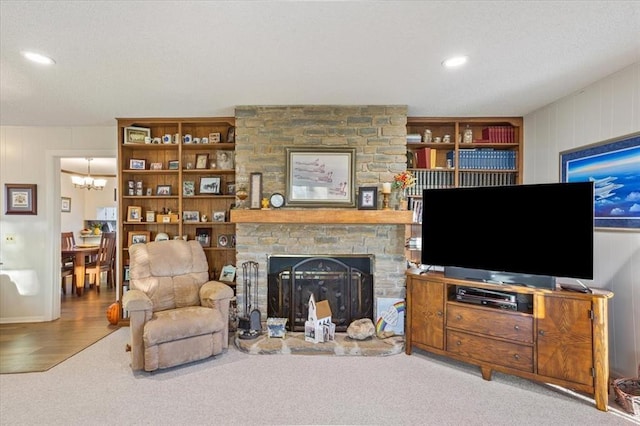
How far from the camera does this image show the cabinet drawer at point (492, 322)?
2.48 m

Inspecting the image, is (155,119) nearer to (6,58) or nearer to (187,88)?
(187,88)

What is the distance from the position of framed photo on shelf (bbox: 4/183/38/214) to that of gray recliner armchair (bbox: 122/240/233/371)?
6.85 ft

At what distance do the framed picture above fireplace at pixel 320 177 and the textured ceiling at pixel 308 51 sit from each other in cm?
55

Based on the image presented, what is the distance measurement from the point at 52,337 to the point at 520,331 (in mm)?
4675

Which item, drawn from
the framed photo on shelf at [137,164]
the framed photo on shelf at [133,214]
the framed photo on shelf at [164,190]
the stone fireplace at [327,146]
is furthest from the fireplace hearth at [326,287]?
the framed photo on shelf at [137,164]

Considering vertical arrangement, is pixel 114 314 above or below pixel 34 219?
below

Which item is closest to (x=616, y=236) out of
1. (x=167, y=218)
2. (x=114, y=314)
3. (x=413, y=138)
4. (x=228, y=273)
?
(x=413, y=138)

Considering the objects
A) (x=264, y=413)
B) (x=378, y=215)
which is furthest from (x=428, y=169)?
(x=264, y=413)

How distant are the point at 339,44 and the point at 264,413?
2547 mm

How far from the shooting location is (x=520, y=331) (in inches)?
98.3

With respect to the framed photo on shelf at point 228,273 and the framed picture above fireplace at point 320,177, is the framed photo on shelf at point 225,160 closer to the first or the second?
the framed picture above fireplace at point 320,177

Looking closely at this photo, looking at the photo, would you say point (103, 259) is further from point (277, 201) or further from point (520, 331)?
point (520, 331)

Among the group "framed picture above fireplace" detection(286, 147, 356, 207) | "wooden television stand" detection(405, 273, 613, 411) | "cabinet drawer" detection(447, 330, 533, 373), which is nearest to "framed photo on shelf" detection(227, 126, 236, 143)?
"framed picture above fireplace" detection(286, 147, 356, 207)

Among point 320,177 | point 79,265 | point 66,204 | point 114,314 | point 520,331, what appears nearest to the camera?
point 520,331
